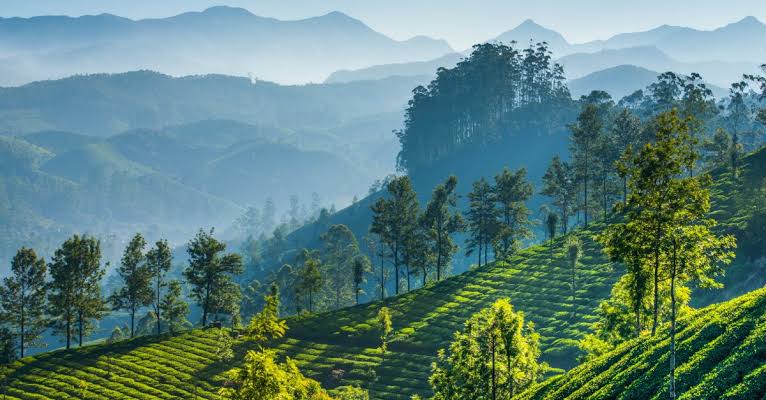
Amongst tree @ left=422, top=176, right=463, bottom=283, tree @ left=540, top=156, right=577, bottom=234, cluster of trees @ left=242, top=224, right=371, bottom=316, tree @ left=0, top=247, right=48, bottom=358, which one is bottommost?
cluster of trees @ left=242, top=224, right=371, bottom=316

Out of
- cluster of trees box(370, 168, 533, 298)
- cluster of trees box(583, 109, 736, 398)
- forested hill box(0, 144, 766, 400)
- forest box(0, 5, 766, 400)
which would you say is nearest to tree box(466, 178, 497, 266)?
cluster of trees box(370, 168, 533, 298)

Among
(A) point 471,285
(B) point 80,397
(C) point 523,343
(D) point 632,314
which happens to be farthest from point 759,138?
(B) point 80,397

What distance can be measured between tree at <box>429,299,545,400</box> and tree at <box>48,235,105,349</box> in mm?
64056

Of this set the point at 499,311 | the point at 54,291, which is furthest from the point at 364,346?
the point at 499,311

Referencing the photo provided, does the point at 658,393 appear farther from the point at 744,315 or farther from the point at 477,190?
the point at 477,190

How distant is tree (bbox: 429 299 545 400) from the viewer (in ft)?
152

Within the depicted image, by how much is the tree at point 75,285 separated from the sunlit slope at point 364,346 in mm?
6273

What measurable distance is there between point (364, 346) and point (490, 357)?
4573cm

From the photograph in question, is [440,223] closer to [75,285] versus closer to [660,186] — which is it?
[75,285]

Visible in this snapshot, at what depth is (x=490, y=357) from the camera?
1875 inches

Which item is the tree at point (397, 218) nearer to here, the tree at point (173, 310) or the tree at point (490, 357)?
the tree at point (173, 310)

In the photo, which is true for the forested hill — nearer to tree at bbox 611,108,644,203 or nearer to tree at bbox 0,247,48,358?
tree at bbox 0,247,48,358

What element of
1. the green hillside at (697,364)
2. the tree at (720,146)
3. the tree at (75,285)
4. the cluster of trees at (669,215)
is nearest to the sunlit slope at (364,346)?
the tree at (75,285)

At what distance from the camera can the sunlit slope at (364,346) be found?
78562 millimetres
